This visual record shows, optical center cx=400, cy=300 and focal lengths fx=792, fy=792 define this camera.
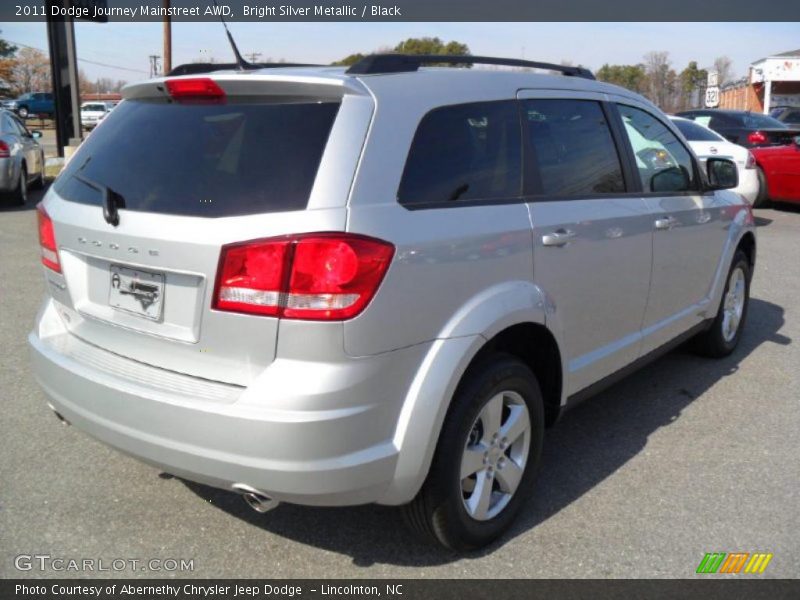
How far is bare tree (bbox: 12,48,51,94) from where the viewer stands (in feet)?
262

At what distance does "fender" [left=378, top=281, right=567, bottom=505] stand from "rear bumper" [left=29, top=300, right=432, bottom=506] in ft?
0.13

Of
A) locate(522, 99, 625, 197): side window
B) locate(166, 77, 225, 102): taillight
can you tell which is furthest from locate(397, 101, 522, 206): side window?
locate(166, 77, 225, 102): taillight

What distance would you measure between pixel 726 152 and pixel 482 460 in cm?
1025

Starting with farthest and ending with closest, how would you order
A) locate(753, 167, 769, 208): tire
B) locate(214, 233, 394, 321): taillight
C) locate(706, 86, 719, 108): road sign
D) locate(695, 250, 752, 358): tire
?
locate(706, 86, 719, 108): road sign < locate(753, 167, 769, 208): tire < locate(695, 250, 752, 358): tire < locate(214, 233, 394, 321): taillight

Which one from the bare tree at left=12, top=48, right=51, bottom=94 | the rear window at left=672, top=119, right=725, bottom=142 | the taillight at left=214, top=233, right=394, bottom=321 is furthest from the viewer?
the bare tree at left=12, top=48, right=51, bottom=94

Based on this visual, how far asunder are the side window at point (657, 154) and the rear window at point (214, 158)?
2143 mm

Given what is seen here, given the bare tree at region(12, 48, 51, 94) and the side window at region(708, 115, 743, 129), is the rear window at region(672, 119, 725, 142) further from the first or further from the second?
the bare tree at region(12, 48, 51, 94)

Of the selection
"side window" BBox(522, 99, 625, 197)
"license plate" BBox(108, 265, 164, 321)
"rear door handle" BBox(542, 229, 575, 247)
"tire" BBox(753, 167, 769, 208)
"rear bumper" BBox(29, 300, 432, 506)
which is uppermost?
"side window" BBox(522, 99, 625, 197)

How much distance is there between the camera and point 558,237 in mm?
3307

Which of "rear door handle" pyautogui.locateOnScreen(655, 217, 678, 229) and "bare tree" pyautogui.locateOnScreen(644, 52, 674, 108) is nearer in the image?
"rear door handle" pyautogui.locateOnScreen(655, 217, 678, 229)

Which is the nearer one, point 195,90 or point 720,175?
point 195,90

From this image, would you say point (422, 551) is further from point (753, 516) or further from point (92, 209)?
point (92, 209)

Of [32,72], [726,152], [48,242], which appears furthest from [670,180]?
[32,72]
